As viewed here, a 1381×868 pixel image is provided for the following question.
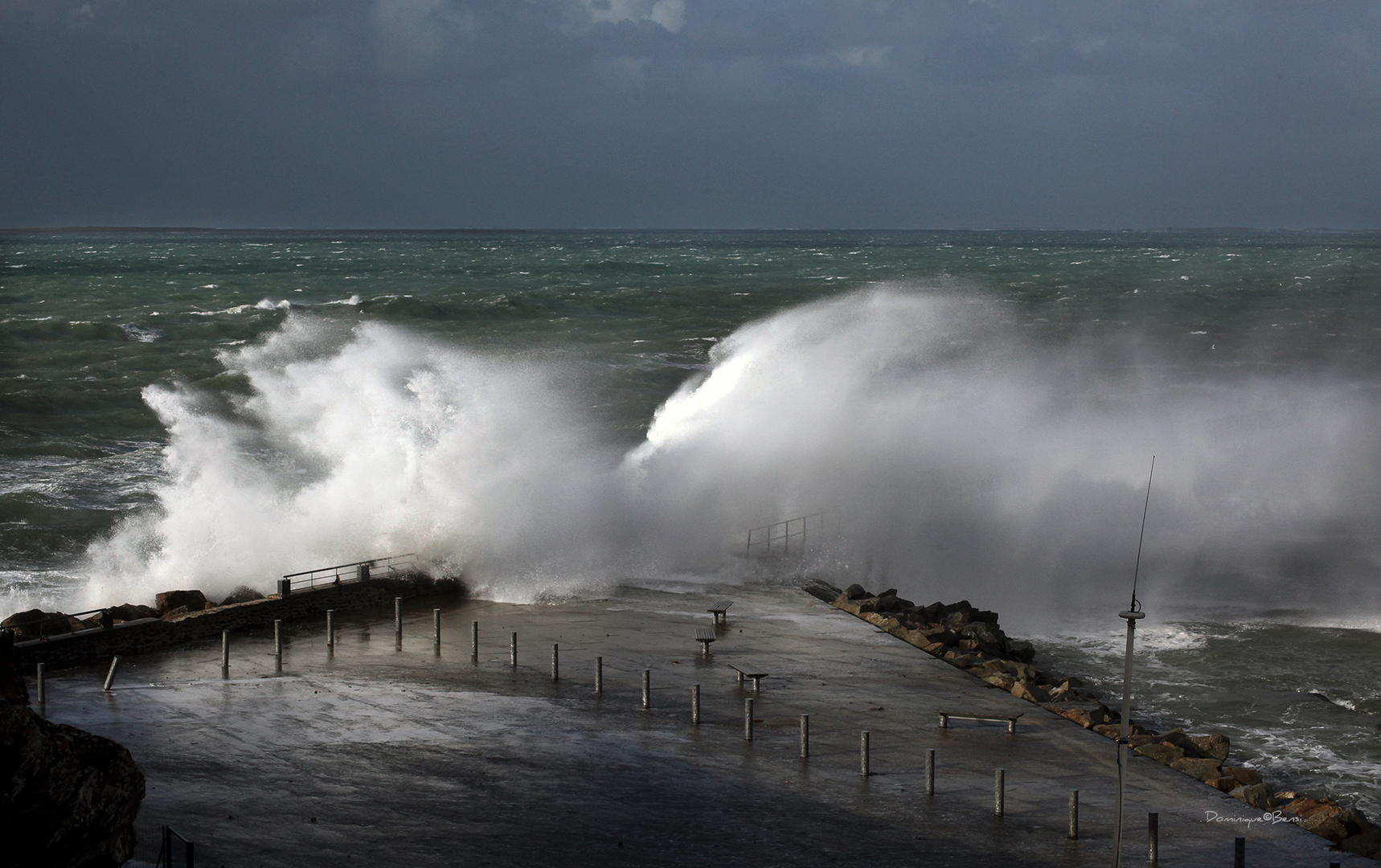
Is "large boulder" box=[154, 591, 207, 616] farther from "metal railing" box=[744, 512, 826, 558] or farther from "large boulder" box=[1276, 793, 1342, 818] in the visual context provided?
"large boulder" box=[1276, 793, 1342, 818]

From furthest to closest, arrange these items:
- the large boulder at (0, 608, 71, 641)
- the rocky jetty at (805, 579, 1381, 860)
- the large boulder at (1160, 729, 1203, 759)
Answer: the large boulder at (0, 608, 71, 641), the large boulder at (1160, 729, 1203, 759), the rocky jetty at (805, 579, 1381, 860)

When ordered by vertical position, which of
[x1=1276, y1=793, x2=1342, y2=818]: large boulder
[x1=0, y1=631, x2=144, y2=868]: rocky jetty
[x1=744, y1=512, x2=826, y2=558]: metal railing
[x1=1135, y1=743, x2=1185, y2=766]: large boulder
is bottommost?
[x1=744, y1=512, x2=826, y2=558]: metal railing

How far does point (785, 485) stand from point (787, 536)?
4225mm

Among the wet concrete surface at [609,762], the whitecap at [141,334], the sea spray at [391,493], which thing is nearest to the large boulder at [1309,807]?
the wet concrete surface at [609,762]

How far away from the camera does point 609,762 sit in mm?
15898

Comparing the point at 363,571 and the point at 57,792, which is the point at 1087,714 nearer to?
the point at 57,792

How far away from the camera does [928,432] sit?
3731 cm

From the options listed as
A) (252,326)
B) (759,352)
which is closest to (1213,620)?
(759,352)

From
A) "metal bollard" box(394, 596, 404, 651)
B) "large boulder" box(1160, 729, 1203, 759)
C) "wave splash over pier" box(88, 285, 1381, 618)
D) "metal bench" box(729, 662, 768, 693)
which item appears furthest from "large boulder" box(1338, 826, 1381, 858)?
"wave splash over pier" box(88, 285, 1381, 618)

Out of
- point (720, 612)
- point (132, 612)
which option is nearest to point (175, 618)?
point (132, 612)

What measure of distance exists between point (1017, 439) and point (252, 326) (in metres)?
55.7

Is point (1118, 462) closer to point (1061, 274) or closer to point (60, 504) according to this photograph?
point (60, 504)

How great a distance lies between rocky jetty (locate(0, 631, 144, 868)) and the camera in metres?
9.85

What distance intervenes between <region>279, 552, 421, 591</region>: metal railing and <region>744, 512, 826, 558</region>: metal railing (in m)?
7.26
